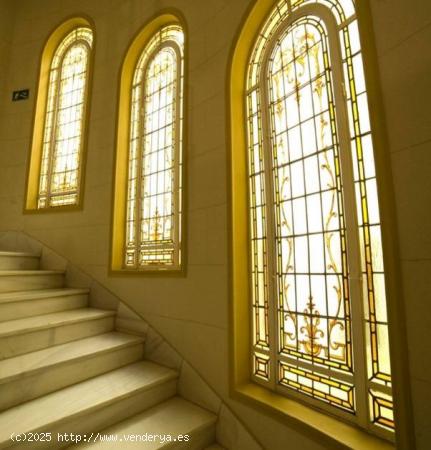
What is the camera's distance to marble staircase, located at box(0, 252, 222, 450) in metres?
1.47

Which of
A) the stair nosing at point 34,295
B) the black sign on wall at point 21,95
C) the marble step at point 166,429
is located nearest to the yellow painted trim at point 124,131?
the stair nosing at point 34,295

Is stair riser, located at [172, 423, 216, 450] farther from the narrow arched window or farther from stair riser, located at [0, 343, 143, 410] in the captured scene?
the narrow arched window

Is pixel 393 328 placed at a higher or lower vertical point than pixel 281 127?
lower

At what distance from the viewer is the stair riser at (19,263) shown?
280cm

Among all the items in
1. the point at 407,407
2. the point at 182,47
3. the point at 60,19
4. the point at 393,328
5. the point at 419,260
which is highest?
the point at 60,19

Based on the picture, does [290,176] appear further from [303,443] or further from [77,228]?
[77,228]

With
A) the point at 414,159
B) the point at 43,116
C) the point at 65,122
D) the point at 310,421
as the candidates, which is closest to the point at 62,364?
the point at 310,421

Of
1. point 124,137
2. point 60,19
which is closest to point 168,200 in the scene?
point 124,137

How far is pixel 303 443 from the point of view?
139 cm

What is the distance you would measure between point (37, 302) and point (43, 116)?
264cm

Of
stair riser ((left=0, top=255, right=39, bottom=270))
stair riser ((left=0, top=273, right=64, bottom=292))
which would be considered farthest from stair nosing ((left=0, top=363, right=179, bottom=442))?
stair riser ((left=0, top=255, right=39, bottom=270))

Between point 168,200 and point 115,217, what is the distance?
64cm

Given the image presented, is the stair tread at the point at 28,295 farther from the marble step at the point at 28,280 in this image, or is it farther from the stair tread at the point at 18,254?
the stair tread at the point at 18,254

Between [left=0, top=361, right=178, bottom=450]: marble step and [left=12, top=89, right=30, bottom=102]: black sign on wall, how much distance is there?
12.2ft
